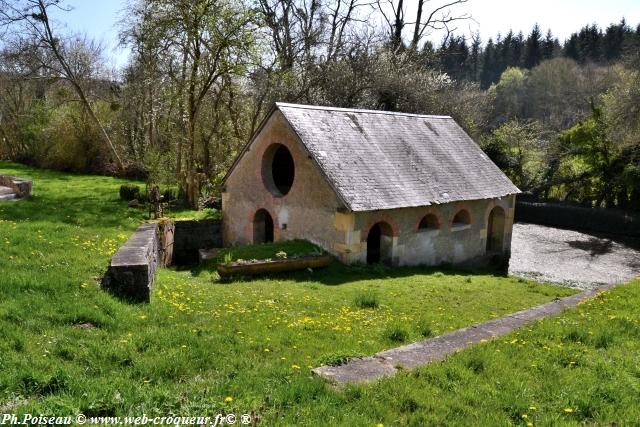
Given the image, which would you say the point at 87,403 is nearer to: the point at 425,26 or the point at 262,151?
the point at 262,151

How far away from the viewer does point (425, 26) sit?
36062 millimetres

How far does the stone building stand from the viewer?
15.1 meters

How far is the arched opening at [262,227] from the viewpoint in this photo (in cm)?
1836

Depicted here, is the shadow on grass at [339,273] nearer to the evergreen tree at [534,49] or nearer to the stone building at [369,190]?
the stone building at [369,190]

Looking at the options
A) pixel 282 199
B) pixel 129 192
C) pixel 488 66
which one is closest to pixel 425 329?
pixel 282 199

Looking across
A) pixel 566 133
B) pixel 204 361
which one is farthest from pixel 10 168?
pixel 566 133

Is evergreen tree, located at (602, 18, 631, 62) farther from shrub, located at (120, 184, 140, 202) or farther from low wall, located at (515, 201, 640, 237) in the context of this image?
shrub, located at (120, 184, 140, 202)

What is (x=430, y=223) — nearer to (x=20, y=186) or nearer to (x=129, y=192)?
(x=129, y=192)

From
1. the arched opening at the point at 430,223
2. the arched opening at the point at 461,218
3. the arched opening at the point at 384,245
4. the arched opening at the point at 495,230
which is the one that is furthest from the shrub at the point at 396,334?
the arched opening at the point at 495,230

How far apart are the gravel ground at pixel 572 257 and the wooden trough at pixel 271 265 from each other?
9334 millimetres

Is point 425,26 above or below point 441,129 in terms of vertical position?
above

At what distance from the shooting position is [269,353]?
6.50m

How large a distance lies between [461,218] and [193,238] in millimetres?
10072

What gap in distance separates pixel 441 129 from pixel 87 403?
18.4 meters
